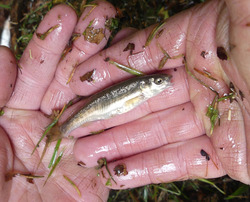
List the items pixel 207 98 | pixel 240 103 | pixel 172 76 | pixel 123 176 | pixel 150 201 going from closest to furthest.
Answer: pixel 240 103, pixel 207 98, pixel 172 76, pixel 123 176, pixel 150 201

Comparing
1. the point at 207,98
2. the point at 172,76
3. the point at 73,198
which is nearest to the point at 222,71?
the point at 207,98

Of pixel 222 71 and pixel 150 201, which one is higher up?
pixel 222 71

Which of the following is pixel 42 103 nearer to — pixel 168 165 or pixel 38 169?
pixel 38 169

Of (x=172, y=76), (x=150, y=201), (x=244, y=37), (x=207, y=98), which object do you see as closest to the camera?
(x=244, y=37)

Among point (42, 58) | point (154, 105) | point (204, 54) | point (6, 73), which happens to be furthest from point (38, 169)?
point (204, 54)

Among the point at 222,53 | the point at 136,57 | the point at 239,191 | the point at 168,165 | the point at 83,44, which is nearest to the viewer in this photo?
the point at 222,53

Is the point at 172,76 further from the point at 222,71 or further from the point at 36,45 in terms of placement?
the point at 36,45

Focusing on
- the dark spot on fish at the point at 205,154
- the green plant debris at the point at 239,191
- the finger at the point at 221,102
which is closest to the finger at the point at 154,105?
the finger at the point at 221,102

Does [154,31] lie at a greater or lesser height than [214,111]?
greater
